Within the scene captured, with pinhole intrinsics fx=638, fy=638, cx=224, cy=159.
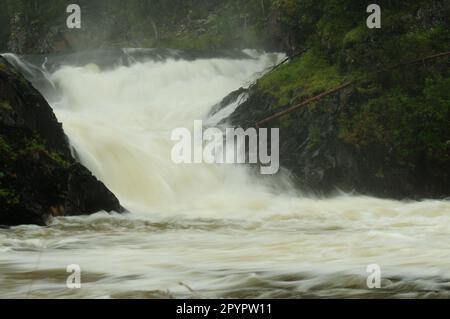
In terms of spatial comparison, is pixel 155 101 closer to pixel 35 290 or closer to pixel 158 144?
pixel 158 144

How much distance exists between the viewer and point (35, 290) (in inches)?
268

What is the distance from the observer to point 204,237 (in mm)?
10562

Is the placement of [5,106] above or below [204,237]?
above

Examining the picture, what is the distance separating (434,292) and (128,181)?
9.69 metres

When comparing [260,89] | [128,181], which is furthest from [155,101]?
[128,181]

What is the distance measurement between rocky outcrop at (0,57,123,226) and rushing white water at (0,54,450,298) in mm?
406

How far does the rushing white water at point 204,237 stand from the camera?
6961 mm

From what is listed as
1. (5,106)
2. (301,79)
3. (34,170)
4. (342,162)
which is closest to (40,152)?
(34,170)

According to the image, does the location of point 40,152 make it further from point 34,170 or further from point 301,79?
point 301,79

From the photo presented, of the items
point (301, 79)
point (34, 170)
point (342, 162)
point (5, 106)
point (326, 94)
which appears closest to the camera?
point (34, 170)

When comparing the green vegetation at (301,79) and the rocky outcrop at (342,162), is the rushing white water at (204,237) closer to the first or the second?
the rocky outcrop at (342,162)

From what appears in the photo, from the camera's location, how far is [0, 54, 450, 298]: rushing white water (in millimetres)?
6961

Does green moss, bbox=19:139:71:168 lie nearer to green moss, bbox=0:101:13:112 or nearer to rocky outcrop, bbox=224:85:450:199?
green moss, bbox=0:101:13:112

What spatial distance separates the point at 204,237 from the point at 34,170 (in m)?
3.60
